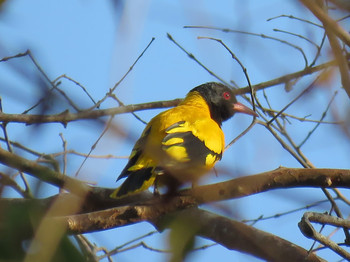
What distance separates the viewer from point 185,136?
5461mm

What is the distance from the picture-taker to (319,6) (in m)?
1.59

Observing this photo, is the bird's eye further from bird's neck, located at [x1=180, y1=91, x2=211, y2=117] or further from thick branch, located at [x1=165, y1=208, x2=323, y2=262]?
thick branch, located at [x1=165, y1=208, x2=323, y2=262]

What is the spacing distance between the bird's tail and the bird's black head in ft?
8.70

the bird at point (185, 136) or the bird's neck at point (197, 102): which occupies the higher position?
the bird's neck at point (197, 102)

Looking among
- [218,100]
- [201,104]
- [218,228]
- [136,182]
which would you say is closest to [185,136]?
[136,182]

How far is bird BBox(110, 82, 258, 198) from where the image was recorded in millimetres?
4602

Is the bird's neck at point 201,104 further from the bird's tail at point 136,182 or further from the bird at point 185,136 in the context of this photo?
the bird's tail at point 136,182

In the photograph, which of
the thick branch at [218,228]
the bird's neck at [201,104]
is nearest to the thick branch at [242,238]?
the thick branch at [218,228]

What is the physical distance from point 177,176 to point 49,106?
1.40ft

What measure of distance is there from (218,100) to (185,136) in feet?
6.97

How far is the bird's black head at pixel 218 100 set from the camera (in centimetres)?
733

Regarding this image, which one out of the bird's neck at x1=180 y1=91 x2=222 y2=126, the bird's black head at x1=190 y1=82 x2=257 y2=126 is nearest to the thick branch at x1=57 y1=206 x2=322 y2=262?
the bird's neck at x1=180 y1=91 x2=222 y2=126

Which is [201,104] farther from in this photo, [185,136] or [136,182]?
[136,182]

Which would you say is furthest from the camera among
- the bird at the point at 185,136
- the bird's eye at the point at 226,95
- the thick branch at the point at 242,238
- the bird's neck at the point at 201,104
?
the bird's eye at the point at 226,95
